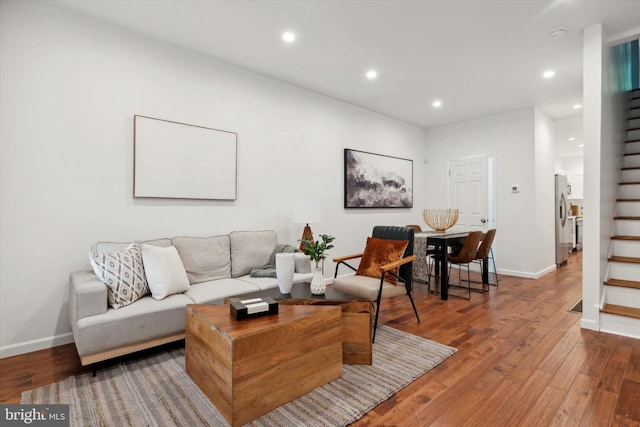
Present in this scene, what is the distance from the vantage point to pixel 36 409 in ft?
5.86

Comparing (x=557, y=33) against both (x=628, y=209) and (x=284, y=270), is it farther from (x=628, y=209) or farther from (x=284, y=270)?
(x=284, y=270)

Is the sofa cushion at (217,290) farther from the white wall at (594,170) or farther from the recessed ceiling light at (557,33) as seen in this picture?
the recessed ceiling light at (557,33)

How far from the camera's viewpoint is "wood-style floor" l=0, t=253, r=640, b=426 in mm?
1759

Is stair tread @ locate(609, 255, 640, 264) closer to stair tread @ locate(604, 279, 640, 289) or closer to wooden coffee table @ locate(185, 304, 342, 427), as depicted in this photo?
stair tread @ locate(604, 279, 640, 289)

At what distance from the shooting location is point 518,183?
17.4 ft

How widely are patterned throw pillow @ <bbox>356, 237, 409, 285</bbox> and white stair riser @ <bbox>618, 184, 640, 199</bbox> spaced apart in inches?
118

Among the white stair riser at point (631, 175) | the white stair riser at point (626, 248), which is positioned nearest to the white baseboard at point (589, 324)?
the white stair riser at point (626, 248)

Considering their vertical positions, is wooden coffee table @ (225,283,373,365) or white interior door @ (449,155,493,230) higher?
white interior door @ (449,155,493,230)

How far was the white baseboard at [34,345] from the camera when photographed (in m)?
2.43

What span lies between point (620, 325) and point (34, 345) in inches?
199

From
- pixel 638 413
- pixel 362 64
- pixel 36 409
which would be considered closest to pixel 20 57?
pixel 36 409

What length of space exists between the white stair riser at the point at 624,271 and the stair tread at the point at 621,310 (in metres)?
0.33

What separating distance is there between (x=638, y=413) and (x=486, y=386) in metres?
0.77

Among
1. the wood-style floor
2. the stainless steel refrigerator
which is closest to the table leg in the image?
the wood-style floor
